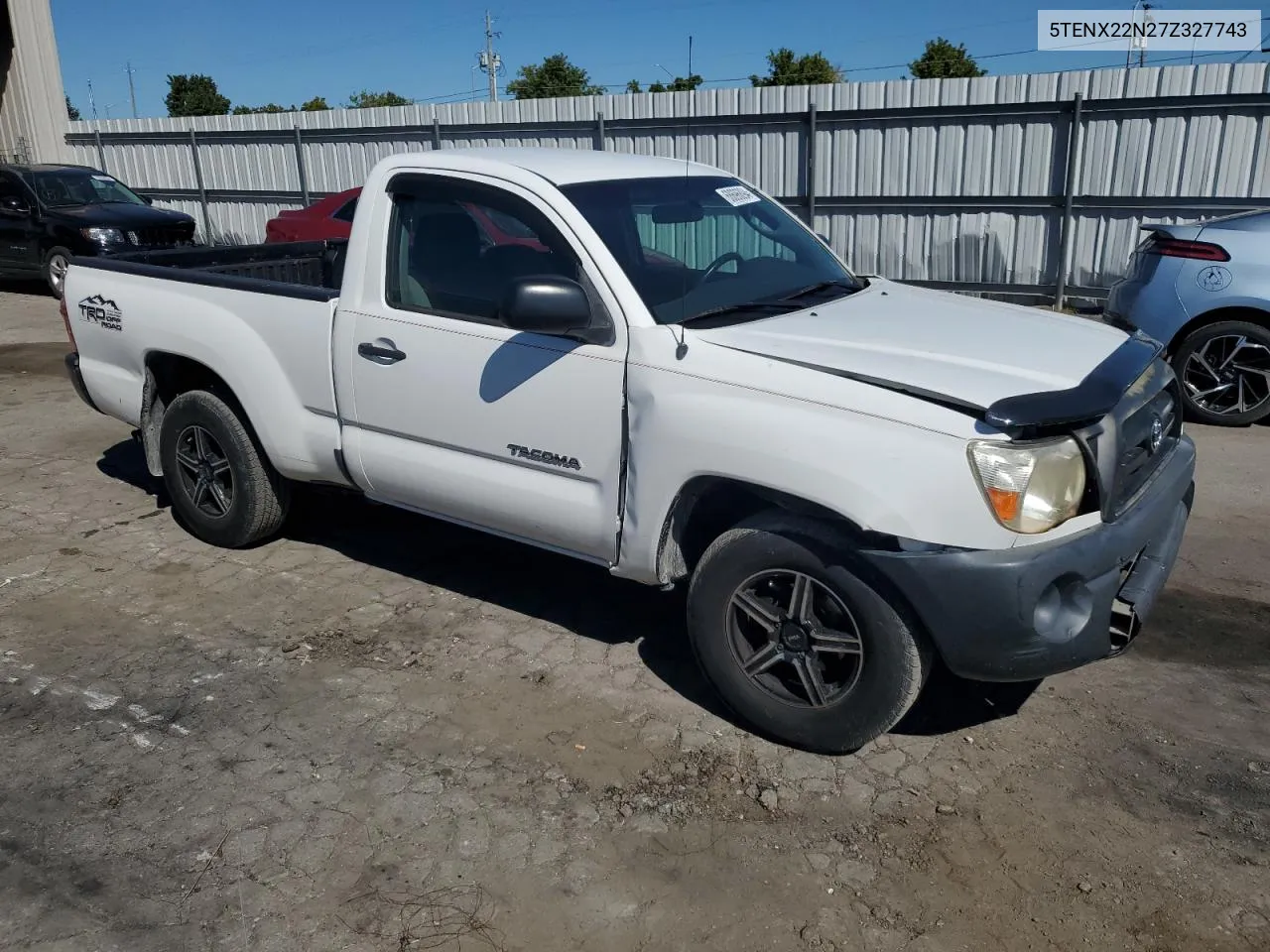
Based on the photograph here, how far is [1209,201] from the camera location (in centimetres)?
1164

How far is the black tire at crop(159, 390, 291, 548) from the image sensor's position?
206 inches

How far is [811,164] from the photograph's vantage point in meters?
13.6

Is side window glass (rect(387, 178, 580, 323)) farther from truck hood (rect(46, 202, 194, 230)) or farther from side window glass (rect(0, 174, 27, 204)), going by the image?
side window glass (rect(0, 174, 27, 204))

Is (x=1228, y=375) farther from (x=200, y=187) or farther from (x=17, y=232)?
(x=200, y=187)

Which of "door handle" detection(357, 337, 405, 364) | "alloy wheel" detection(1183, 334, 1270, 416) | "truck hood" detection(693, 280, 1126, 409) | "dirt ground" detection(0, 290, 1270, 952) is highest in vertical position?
"truck hood" detection(693, 280, 1126, 409)

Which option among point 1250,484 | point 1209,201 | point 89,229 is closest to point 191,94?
point 89,229

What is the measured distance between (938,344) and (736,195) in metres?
1.55

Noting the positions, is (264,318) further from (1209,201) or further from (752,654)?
(1209,201)

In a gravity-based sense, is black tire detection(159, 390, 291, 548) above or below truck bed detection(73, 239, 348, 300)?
below

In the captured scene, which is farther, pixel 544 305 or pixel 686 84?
pixel 686 84

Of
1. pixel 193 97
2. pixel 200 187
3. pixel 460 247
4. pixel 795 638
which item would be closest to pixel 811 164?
pixel 460 247

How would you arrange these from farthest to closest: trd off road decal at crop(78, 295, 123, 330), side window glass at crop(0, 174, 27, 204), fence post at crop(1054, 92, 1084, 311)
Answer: side window glass at crop(0, 174, 27, 204), fence post at crop(1054, 92, 1084, 311), trd off road decal at crop(78, 295, 123, 330)

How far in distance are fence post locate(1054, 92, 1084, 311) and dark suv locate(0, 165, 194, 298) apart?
10980 millimetres

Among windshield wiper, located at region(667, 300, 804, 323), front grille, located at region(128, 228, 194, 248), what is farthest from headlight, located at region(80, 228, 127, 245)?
windshield wiper, located at region(667, 300, 804, 323)
